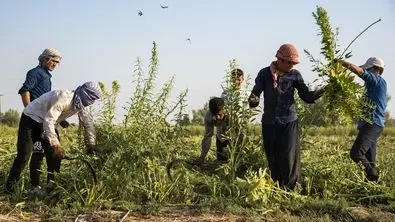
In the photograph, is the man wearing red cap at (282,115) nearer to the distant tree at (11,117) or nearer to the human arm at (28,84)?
the human arm at (28,84)

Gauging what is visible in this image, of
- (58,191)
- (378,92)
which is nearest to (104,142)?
(58,191)

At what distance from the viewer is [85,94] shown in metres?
5.89

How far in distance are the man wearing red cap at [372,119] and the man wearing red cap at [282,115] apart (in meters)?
0.72

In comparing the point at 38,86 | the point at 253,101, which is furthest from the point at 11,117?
the point at 253,101

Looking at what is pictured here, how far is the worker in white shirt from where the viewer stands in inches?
229

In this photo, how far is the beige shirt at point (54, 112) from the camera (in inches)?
228

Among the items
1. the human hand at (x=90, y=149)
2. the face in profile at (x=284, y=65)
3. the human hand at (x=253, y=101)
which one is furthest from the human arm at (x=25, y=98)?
the face in profile at (x=284, y=65)

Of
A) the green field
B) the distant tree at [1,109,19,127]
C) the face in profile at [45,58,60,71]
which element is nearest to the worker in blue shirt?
the face in profile at [45,58,60,71]

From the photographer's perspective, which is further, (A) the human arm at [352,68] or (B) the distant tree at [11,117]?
(B) the distant tree at [11,117]

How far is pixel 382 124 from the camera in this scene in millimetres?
6602

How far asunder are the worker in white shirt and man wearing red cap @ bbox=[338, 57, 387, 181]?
304cm

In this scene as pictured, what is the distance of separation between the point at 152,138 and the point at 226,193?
1045 mm

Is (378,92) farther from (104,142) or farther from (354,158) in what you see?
(104,142)

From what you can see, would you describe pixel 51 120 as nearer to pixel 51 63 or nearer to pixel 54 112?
pixel 54 112
